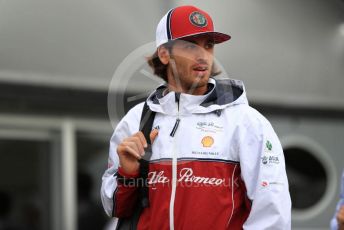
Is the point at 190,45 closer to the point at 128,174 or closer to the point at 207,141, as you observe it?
the point at 207,141

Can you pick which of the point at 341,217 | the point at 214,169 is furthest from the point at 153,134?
the point at 341,217

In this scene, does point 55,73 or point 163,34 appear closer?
point 163,34

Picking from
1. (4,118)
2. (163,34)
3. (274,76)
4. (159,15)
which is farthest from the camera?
(274,76)

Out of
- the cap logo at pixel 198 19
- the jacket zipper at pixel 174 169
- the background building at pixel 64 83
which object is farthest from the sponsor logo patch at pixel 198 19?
the background building at pixel 64 83

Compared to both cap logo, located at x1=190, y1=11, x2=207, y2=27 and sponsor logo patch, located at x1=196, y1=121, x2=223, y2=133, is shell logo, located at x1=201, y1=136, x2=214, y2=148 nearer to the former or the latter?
sponsor logo patch, located at x1=196, y1=121, x2=223, y2=133

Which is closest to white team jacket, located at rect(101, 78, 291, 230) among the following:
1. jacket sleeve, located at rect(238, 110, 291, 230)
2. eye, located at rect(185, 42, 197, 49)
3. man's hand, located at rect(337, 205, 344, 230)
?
jacket sleeve, located at rect(238, 110, 291, 230)

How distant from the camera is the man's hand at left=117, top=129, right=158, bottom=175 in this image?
2.48 meters

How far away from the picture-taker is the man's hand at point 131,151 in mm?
2479

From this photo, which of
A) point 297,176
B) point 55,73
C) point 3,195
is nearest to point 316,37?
point 297,176

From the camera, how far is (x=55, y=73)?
536cm

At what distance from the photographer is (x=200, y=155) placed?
8.14 ft

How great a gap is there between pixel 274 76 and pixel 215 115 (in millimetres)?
3943

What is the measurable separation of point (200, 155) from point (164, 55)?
0.47 metres

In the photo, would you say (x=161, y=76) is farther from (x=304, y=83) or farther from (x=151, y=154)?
(x=304, y=83)
